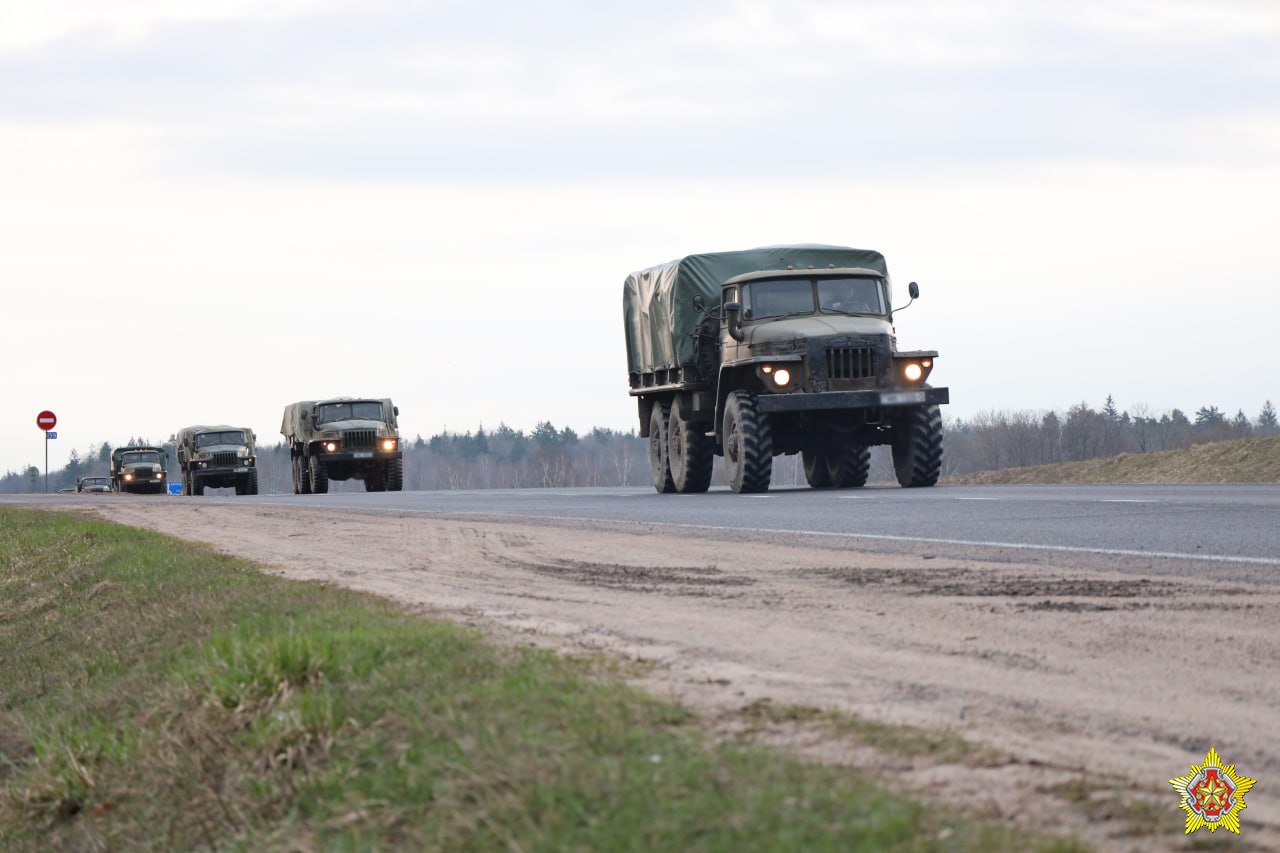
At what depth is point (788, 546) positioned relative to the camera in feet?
40.0

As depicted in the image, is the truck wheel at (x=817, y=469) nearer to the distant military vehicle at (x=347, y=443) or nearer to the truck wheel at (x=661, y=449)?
the truck wheel at (x=661, y=449)

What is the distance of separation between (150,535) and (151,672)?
30.7 feet

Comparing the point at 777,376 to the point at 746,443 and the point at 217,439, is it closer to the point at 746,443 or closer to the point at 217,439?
the point at 746,443

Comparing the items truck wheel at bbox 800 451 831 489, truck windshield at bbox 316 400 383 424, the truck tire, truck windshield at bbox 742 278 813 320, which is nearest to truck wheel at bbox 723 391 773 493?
truck windshield at bbox 742 278 813 320

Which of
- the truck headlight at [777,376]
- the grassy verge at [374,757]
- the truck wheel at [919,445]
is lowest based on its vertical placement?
the grassy verge at [374,757]

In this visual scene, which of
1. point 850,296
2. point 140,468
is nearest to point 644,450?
point 140,468

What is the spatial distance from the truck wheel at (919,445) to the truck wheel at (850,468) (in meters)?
2.42

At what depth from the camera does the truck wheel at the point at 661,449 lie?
2631 centimetres

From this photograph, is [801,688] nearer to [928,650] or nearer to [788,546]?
[928,650]

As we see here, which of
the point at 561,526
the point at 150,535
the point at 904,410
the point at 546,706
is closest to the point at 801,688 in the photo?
the point at 546,706

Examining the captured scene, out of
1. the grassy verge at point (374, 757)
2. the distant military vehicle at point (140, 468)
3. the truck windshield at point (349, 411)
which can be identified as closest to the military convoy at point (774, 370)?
the grassy verge at point (374, 757)

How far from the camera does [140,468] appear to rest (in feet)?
193

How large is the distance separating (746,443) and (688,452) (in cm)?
298

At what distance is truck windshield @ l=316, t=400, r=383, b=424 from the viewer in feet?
145
